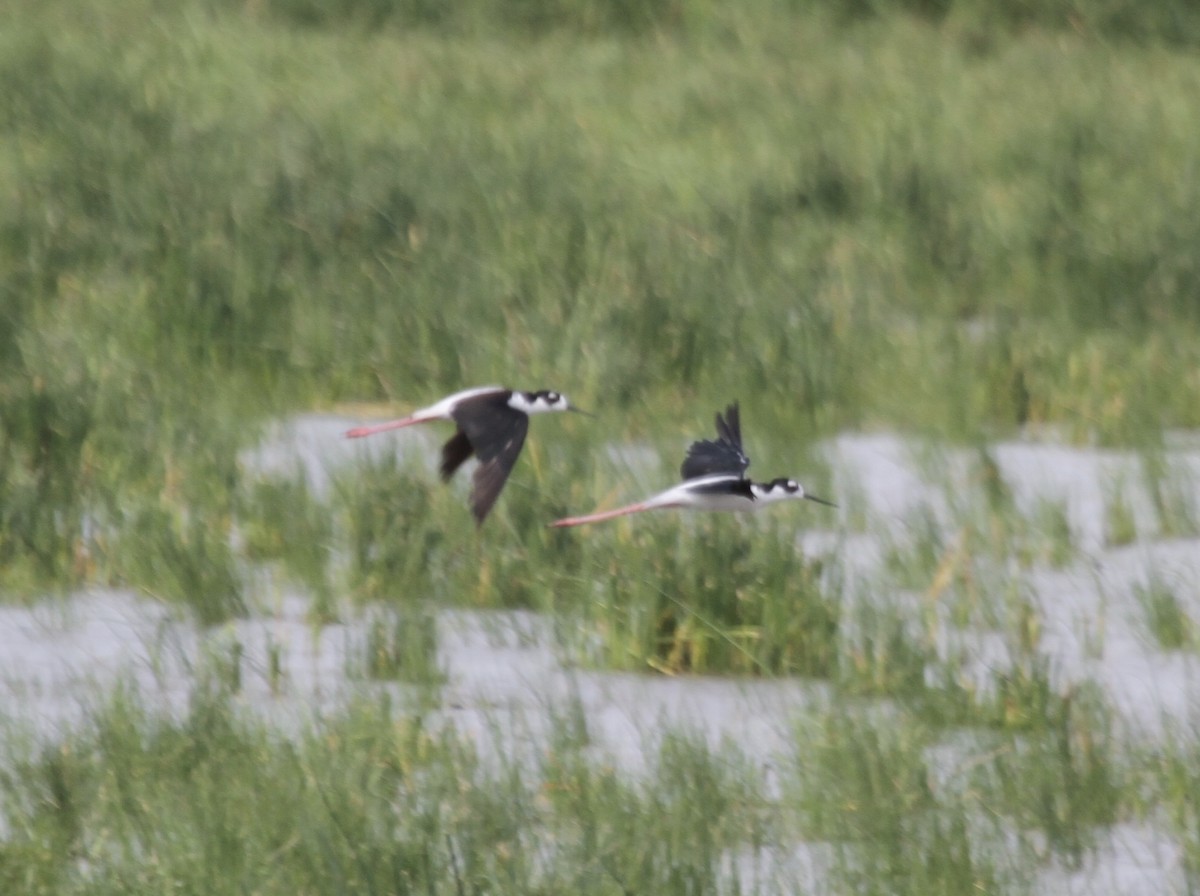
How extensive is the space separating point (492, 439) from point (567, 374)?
2.23 m

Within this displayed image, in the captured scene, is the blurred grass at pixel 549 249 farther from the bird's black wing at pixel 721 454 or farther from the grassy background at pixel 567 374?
the bird's black wing at pixel 721 454

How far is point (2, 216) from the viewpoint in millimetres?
6406

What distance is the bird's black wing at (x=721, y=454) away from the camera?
3.64 metres

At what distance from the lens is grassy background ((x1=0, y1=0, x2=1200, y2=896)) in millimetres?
2930

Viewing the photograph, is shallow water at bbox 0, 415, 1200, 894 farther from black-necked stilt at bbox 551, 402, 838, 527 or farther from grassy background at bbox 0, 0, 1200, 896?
black-necked stilt at bbox 551, 402, 838, 527

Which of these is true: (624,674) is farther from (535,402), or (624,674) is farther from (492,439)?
(492,439)

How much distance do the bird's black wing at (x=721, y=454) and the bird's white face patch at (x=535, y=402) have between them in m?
0.31

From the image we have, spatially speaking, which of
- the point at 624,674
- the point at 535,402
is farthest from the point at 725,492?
the point at 624,674

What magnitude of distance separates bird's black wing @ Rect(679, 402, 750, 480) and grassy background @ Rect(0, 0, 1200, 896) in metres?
0.33

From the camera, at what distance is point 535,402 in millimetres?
3375

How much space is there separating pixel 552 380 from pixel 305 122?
2.80 meters

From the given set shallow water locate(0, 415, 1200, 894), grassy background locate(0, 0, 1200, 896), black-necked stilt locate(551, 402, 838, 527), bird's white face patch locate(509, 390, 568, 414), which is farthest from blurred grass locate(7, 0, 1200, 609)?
black-necked stilt locate(551, 402, 838, 527)

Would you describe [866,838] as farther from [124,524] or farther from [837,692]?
[124,524]

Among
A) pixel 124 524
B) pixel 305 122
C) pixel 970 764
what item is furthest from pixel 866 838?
pixel 305 122
